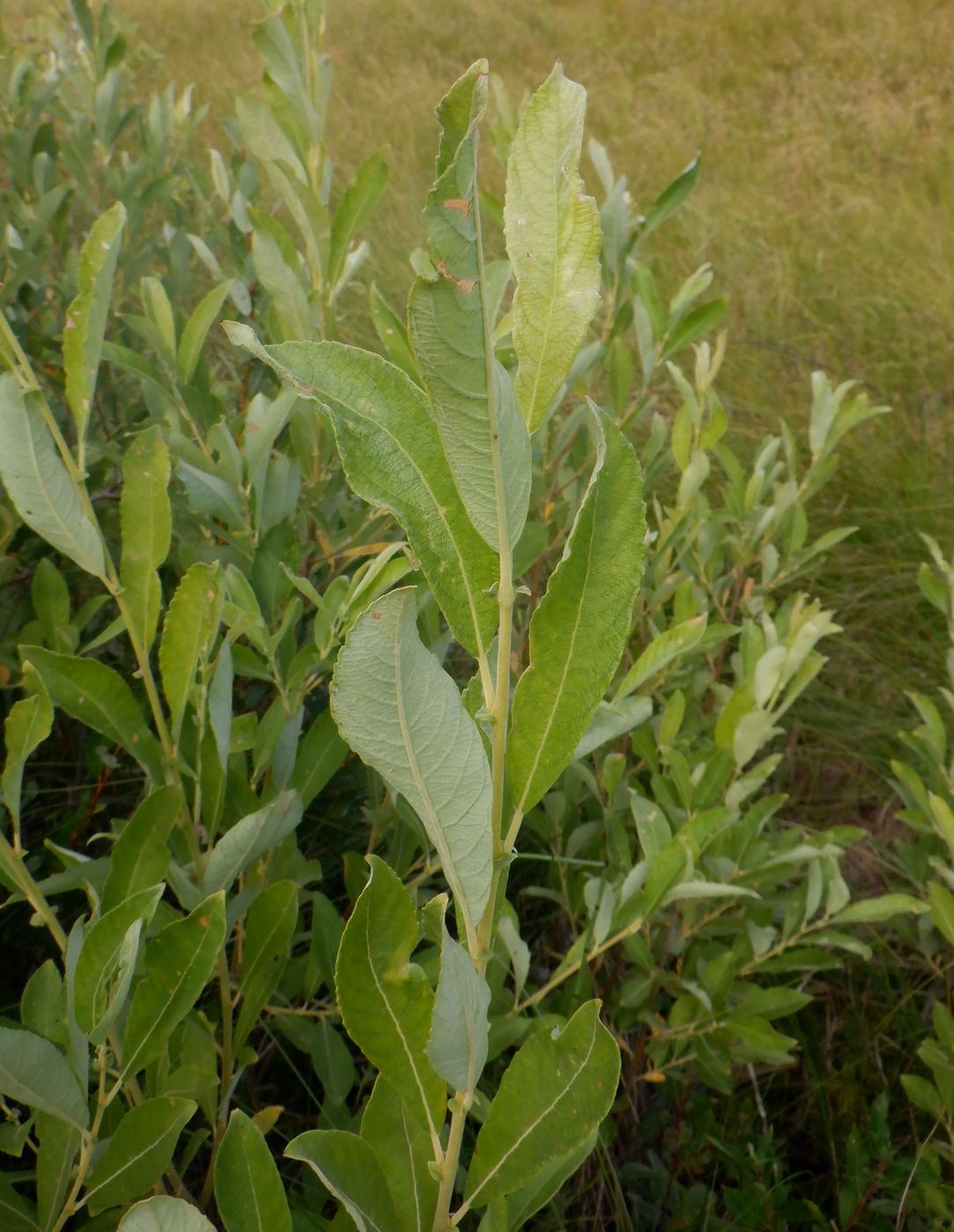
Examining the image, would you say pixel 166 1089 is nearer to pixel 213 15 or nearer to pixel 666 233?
pixel 666 233

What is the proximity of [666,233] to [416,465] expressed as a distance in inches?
190

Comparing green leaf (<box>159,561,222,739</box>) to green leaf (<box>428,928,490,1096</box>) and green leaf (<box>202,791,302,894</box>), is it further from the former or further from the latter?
green leaf (<box>428,928,490,1096</box>)

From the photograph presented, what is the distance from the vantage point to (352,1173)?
567 millimetres

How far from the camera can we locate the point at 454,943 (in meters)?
0.45

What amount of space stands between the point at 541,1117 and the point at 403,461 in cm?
34

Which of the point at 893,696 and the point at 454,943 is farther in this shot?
the point at 893,696

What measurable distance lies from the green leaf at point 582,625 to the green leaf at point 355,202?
32.2 inches

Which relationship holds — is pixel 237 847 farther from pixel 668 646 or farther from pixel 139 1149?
pixel 668 646

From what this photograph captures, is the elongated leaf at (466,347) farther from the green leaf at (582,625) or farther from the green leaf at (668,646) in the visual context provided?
the green leaf at (668,646)

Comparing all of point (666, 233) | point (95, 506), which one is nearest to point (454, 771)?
point (95, 506)

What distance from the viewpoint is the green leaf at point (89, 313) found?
2.61 feet

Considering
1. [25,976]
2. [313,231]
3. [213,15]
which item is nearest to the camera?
[313,231]

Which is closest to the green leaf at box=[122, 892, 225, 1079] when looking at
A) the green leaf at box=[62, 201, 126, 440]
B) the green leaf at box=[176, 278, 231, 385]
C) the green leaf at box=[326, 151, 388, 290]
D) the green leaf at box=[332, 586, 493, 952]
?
the green leaf at box=[332, 586, 493, 952]


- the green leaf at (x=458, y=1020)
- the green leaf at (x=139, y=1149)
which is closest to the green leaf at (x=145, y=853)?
the green leaf at (x=139, y=1149)
